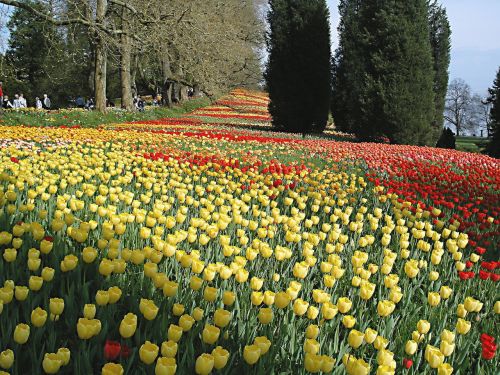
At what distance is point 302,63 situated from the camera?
1864cm

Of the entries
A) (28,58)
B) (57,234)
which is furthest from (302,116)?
(28,58)

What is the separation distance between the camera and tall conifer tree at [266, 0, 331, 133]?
18594 mm

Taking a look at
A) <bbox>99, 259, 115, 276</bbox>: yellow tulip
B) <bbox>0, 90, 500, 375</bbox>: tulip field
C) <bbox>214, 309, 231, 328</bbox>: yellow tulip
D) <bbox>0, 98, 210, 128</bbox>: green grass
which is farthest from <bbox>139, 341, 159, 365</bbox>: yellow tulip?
<bbox>0, 98, 210, 128</bbox>: green grass

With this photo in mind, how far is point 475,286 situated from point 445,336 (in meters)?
1.50

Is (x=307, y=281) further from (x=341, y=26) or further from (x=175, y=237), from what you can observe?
(x=341, y=26)

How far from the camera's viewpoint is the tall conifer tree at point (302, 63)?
1859 cm

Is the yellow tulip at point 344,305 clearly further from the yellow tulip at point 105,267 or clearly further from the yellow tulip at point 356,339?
the yellow tulip at point 105,267

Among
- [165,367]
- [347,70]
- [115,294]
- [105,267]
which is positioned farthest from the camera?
[347,70]

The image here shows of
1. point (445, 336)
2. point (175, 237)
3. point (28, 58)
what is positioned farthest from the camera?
point (28, 58)

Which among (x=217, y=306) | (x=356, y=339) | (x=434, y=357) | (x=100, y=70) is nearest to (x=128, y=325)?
(x=217, y=306)

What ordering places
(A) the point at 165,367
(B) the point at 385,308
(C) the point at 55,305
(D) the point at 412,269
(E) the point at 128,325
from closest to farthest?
(A) the point at 165,367 < (E) the point at 128,325 < (C) the point at 55,305 < (B) the point at 385,308 < (D) the point at 412,269

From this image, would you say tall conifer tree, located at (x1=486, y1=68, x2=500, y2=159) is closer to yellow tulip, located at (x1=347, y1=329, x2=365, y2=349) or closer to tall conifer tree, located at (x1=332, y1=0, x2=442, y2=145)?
tall conifer tree, located at (x1=332, y1=0, x2=442, y2=145)

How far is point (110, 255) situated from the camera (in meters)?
2.28

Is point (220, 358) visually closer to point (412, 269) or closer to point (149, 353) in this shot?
point (149, 353)
